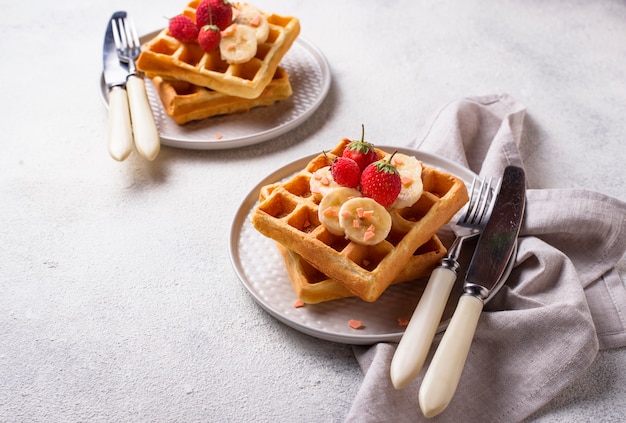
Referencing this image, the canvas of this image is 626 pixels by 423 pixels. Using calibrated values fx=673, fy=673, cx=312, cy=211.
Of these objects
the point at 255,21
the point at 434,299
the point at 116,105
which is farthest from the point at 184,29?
the point at 434,299

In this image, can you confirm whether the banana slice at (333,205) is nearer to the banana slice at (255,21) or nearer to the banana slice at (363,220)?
the banana slice at (363,220)

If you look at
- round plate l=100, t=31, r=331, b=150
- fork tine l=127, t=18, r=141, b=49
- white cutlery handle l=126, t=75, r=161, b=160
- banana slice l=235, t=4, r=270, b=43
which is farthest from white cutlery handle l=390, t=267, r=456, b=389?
fork tine l=127, t=18, r=141, b=49

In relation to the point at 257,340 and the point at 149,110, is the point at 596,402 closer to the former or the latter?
the point at 257,340

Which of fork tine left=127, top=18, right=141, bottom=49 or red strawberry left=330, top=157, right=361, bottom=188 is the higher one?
red strawberry left=330, top=157, right=361, bottom=188

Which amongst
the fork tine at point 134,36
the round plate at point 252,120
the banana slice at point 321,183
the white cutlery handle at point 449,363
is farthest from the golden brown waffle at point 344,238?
the fork tine at point 134,36

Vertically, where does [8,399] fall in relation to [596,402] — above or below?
below

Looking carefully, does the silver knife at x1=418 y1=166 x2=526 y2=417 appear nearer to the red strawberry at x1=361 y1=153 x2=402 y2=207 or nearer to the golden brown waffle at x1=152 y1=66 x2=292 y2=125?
the red strawberry at x1=361 y1=153 x2=402 y2=207

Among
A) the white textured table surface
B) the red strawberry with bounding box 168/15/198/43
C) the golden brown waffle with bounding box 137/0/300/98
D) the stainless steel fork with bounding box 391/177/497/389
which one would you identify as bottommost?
the white textured table surface

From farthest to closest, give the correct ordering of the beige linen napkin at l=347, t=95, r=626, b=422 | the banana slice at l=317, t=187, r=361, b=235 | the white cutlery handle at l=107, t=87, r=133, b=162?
the white cutlery handle at l=107, t=87, r=133, b=162, the banana slice at l=317, t=187, r=361, b=235, the beige linen napkin at l=347, t=95, r=626, b=422

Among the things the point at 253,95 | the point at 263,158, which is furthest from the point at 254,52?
the point at 263,158
